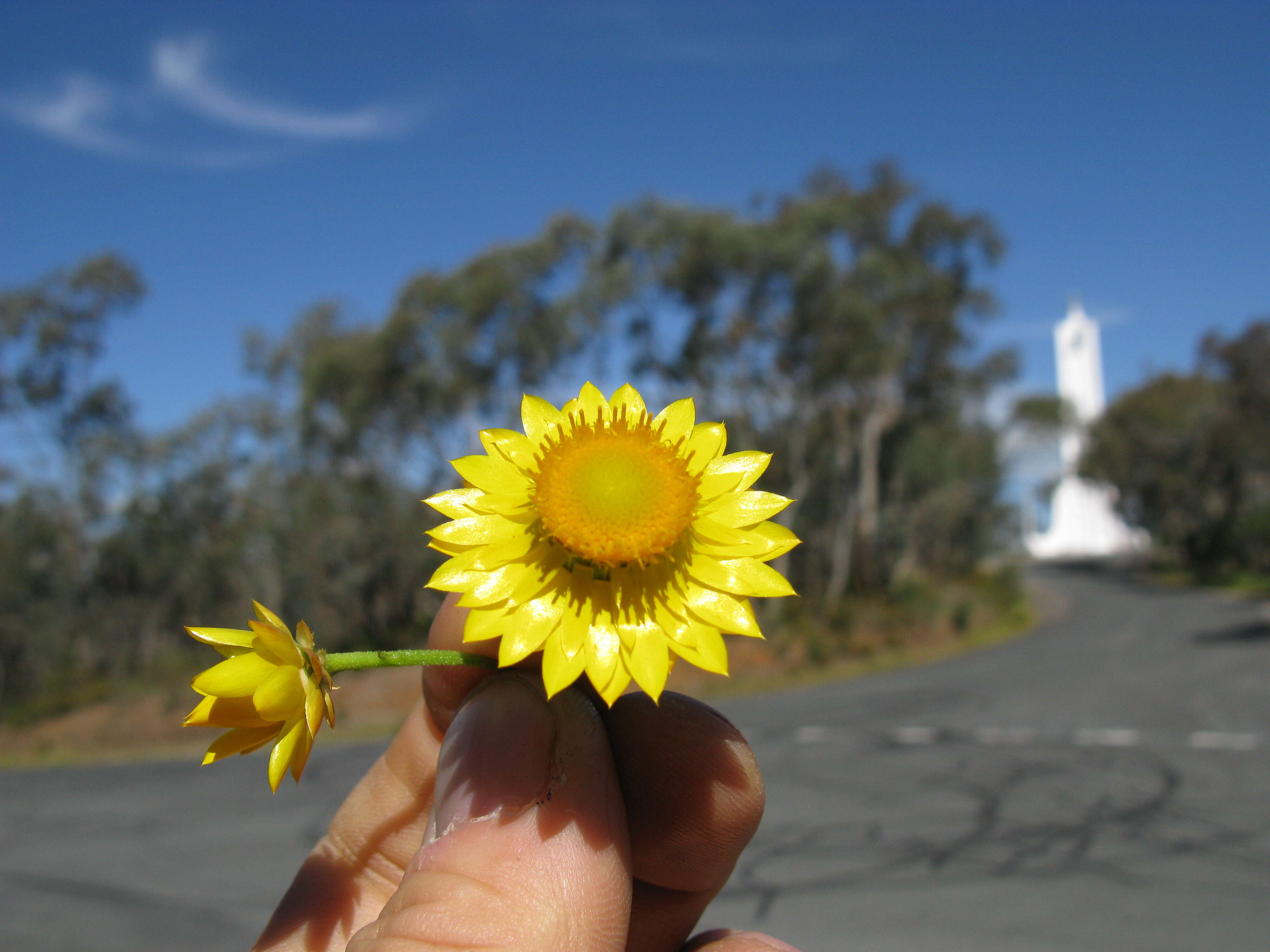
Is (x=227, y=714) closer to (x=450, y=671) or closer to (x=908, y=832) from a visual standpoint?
(x=450, y=671)

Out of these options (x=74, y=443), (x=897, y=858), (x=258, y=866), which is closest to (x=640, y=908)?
(x=897, y=858)

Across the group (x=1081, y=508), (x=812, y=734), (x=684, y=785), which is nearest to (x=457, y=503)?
(x=684, y=785)

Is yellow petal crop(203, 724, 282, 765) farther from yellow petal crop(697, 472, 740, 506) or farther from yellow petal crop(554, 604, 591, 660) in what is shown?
yellow petal crop(697, 472, 740, 506)

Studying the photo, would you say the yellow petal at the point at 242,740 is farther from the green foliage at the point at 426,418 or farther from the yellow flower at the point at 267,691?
the green foliage at the point at 426,418

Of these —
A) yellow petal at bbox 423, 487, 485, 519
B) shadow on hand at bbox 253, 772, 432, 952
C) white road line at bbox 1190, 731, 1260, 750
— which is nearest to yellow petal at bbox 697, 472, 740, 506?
yellow petal at bbox 423, 487, 485, 519

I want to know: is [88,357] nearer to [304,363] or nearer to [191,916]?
[304,363]
